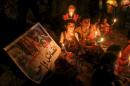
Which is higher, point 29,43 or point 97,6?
point 29,43

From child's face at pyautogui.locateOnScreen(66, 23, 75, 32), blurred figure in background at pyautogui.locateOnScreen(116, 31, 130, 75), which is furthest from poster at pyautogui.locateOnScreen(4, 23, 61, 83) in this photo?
blurred figure in background at pyautogui.locateOnScreen(116, 31, 130, 75)

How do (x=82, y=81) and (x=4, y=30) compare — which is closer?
(x=82, y=81)

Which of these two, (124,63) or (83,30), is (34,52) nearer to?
(124,63)

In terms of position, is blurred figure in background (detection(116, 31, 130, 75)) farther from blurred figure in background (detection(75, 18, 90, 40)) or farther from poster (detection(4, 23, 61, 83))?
blurred figure in background (detection(75, 18, 90, 40))

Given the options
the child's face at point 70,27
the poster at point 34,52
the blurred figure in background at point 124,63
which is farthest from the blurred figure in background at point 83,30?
the blurred figure in background at point 124,63

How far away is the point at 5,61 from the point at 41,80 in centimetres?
119

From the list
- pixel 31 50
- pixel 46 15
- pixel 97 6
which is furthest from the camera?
pixel 97 6

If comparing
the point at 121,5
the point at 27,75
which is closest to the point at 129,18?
the point at 121,5

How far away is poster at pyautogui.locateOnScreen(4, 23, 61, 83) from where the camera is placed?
683 centimetres

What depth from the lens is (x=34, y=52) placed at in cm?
750

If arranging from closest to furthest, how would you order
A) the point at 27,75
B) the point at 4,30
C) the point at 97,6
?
the point at 27,75
the point at 4,30
the point at 97,6

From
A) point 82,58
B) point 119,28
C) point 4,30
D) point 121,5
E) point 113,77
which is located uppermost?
point 4,30

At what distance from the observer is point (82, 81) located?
598 centimetres

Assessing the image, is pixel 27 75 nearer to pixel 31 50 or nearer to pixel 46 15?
pixel 31 50
